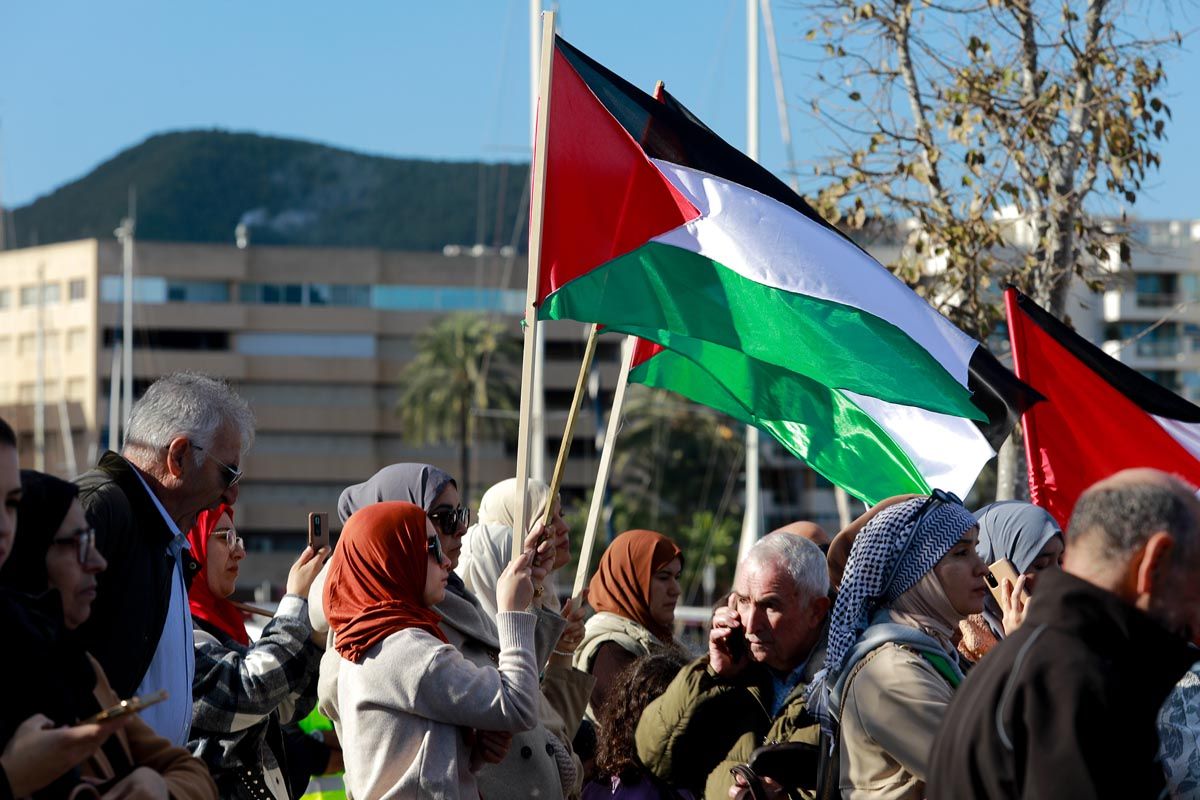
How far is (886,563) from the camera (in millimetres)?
4434

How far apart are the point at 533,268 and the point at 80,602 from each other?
2243mm

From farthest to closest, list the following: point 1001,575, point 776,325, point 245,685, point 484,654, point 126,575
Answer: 1. point 776,325
2. point 1001,575
3. point 484,654
4. point 245,685
5. point 126,575

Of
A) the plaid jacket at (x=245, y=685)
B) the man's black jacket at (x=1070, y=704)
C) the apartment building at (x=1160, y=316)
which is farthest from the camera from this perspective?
the apartment building at (x=1160, y=316)

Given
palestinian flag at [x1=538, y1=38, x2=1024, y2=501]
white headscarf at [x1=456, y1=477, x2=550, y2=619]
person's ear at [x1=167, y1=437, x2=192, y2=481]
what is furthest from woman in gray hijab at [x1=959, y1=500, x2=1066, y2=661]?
person's ear at [x1=167, y1=437, x2=192, y2=481]

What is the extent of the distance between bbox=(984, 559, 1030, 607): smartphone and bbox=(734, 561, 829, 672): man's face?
0.72 m

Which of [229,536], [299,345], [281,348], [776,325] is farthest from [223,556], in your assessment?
[281,348]

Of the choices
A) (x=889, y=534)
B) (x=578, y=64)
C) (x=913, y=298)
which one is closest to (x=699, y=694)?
(x=889, y=534)

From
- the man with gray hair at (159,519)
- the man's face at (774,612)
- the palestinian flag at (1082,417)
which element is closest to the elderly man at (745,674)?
the man's face at (774,612)

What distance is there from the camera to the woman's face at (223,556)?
5660mm

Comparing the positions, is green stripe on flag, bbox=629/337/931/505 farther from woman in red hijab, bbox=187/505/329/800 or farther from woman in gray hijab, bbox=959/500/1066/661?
woman in red hijab, bbox=187/505/329/800

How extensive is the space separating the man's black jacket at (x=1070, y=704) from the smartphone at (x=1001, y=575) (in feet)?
8.14

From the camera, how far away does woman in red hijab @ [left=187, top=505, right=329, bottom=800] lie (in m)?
4.86

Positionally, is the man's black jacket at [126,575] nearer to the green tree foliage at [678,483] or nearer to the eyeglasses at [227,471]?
the eyeglasses at [227,471]

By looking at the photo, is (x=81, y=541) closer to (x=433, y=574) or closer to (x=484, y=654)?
(x=433, y=574)
